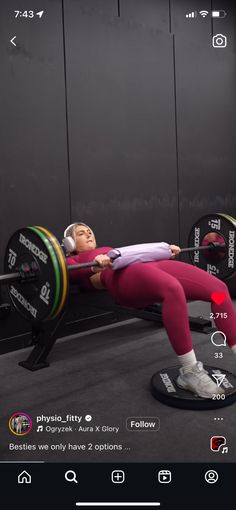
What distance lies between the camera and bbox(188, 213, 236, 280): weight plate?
6.58 ft

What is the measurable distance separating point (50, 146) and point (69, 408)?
1266 millimetres

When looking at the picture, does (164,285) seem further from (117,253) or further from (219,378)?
(219,378)

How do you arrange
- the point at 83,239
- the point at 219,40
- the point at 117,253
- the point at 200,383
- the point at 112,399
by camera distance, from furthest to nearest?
the point at 83,239, the point at 117,253, the point at 112,399, the point at 200,383, the point at 219,40

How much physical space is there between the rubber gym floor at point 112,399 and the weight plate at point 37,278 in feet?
0.98

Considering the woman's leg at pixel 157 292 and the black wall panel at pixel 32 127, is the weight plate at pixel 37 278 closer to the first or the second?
the woman's leg at pixel 157 292

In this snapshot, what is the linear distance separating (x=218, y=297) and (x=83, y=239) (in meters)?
0.66

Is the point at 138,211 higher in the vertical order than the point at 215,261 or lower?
higher

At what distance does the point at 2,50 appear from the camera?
2023mm

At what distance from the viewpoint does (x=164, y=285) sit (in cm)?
152
